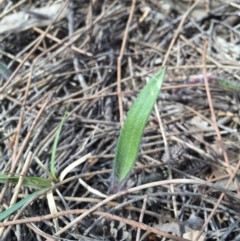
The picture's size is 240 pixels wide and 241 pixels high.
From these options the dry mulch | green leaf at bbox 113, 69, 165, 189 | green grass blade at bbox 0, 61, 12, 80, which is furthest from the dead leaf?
green leaf at bbox 113, 69, 165, 189

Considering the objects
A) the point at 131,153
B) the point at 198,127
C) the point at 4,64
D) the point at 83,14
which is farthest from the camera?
the point at 83,14

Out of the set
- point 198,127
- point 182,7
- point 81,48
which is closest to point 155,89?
point 198,127

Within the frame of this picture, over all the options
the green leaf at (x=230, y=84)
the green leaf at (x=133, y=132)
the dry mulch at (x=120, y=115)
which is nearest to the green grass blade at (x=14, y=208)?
the dry mulch at (x=120, y=115)


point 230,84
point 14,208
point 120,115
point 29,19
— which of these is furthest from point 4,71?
point 230,84

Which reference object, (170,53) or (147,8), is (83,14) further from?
(170,53)

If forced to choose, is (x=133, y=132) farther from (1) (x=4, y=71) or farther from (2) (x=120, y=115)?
(1) (x=4, y=71)

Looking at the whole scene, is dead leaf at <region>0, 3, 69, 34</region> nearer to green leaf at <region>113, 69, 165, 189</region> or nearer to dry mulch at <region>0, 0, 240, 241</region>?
dry mulch at <region>0, 0, 240, 241</region>
